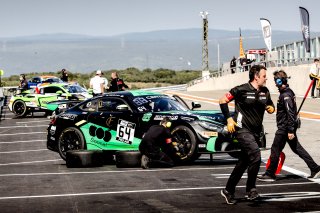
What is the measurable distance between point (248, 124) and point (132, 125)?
573 centimetres

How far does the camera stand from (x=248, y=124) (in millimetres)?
10539

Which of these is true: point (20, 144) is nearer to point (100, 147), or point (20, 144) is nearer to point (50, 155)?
point (50, 155)

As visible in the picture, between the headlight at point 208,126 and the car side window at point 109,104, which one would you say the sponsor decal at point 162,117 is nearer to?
the headlight at point 208,126

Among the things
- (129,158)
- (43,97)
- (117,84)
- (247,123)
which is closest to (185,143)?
(129,158)

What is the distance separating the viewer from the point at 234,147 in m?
15.2

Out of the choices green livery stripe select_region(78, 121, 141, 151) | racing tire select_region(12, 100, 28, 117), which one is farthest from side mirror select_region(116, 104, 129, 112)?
racing tire select_region(12, 100, 28, 117)

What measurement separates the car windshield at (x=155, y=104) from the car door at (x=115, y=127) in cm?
24

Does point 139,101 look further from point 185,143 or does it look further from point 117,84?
point 117,84

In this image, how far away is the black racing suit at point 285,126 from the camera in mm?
12531

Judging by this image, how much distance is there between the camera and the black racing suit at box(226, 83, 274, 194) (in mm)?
10477

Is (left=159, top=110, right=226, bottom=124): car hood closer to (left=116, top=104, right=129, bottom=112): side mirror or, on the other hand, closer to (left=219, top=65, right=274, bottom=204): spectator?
(left=116, top=104, right=129, bottom=112): side mirror

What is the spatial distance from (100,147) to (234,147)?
9.11 ft

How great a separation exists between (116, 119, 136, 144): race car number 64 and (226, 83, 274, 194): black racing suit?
5608 mm

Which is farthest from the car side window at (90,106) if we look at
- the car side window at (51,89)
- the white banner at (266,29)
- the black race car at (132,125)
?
the white banner at (266,29)
